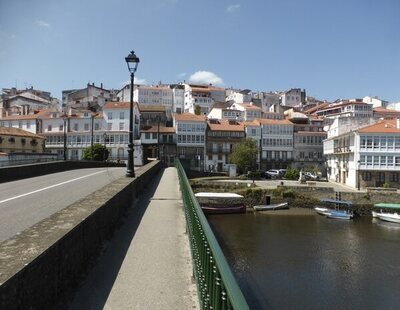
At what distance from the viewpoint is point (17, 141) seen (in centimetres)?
6650

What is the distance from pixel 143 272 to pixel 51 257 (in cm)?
247

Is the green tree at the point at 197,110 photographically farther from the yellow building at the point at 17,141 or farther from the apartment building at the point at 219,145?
the yellow building at the point at 17,141

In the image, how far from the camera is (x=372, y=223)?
159ft

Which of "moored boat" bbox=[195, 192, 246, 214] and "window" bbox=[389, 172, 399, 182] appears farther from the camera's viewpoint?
"window" bbox=[389, 172, 399, 182]

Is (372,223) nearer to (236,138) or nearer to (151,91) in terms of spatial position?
(236,138)

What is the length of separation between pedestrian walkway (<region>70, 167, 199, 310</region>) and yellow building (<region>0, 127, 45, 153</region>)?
2315 inches

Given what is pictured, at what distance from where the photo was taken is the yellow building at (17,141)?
64.1m

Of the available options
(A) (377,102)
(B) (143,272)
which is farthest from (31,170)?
(A) (377,102)

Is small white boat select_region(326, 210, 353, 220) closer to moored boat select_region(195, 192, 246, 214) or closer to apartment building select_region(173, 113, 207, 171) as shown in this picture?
moored boat select_region(195, 192, 246, 214)

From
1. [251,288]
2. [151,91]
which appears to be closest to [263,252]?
[251,288]

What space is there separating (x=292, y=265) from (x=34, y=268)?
85.5ft

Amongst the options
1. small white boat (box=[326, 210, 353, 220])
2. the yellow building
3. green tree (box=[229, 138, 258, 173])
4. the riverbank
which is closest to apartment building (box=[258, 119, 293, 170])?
green tree (box=[229, 138, 258, 173])

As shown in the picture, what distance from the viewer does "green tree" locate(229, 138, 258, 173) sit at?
79188mm

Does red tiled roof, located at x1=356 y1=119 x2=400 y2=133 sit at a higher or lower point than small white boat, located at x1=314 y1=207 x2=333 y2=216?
higher
